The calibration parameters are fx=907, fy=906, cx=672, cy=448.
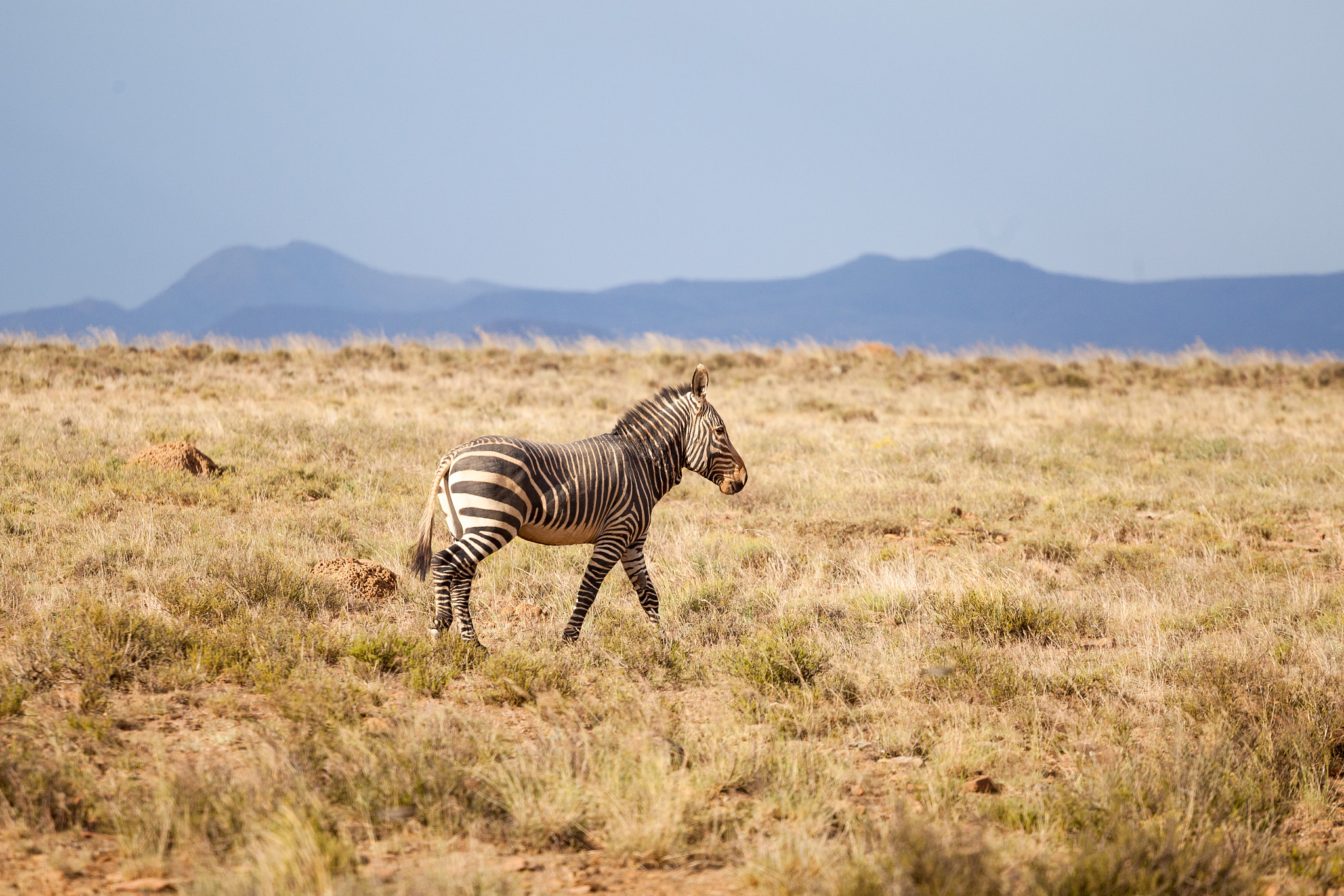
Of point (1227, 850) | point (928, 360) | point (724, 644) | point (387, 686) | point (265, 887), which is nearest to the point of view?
point (265, 887)

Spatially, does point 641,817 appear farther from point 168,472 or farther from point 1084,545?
point 168,472

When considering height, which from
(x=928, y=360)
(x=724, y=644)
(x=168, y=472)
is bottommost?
(x=724, y=644)

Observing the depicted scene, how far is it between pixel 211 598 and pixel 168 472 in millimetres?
5066

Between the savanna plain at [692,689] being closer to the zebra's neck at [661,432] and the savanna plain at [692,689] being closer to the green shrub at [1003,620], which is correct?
the green shrub at [1003,620]

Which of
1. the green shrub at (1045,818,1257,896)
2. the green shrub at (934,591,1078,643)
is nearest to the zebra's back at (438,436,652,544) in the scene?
the green shrub at (934,591,1078,643)

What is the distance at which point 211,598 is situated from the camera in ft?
22.2

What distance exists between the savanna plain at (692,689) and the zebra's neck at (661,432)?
1.26 metres

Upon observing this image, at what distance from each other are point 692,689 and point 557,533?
1.52 m

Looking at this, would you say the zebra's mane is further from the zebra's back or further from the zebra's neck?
the zebra's back

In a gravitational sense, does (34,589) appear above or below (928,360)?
below

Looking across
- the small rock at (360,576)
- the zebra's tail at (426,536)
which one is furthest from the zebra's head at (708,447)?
the small rock at (360,576)

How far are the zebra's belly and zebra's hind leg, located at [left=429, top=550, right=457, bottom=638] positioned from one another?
1.77 ft

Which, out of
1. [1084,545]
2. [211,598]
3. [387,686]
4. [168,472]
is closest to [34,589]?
[211,598]

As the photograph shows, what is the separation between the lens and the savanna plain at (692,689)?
3736 millimetres
